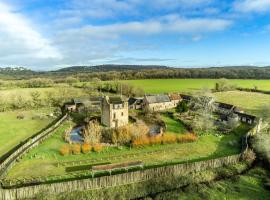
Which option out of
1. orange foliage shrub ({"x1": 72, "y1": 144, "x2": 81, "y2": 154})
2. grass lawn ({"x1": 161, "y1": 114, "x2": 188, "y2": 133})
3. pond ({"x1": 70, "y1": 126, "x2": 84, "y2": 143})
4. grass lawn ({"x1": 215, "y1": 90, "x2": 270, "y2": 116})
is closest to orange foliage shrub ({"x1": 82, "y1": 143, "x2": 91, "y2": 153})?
orange foliage shrub ({"x1": 72, "y1": 144, "x2": 81, "y2": 154})

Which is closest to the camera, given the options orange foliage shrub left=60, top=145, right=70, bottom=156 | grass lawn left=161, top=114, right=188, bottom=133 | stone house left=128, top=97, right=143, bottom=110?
orange foliage shrub left=60, top=145, right=70, bottom=156

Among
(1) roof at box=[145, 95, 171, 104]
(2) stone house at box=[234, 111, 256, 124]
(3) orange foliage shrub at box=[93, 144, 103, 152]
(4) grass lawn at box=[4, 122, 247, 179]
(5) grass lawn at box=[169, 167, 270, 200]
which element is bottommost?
(5) grass lawn at box=[169, 167, 270, 200]

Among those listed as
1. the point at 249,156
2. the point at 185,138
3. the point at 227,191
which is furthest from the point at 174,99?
the point at 227,191

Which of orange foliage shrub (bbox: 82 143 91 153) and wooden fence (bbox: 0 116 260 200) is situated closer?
wooden fence (bbox: 0 116 260 200)

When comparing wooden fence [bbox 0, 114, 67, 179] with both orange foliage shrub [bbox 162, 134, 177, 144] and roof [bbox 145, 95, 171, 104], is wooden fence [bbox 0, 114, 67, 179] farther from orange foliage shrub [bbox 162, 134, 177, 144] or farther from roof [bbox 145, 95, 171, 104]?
roof [bbox 145, 95, 171, 104]

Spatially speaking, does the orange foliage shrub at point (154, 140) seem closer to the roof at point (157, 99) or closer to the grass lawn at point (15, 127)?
the grass lawn at point (15, 127)

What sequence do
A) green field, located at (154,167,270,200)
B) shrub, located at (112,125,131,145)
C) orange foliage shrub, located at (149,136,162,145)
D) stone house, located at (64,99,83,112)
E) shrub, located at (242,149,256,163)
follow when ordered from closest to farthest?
green field, located at (154,167,270,200) < shrub, located at (242,149,256,163) < shrub, located at (112,125,131,145) < orange foliage shrub, located at (149,136,162,145) < stone house, located at (64,99,83,112)

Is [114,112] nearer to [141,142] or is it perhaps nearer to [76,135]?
[76,135]
